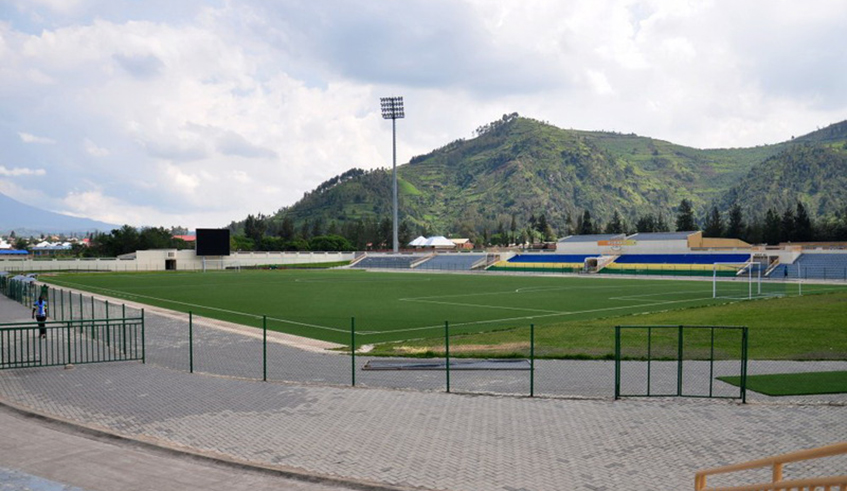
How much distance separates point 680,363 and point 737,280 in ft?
200

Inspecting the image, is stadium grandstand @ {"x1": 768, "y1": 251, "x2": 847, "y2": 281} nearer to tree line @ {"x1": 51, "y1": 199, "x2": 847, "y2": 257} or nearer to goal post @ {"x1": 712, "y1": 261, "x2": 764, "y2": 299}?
goal post @ {"x1": 712, "y1": 261, "x2": 764, "y2": 299}

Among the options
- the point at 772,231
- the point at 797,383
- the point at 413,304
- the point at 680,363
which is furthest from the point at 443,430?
the point at 772,231

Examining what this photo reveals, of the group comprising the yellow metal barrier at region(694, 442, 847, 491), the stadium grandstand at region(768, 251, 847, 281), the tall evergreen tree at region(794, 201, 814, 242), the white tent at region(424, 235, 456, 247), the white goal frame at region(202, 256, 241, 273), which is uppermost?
the tall evergreen tree at region(794, 201, 814, 242)

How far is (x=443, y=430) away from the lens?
39.8 feet

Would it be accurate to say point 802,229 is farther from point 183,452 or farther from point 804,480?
point 804,480

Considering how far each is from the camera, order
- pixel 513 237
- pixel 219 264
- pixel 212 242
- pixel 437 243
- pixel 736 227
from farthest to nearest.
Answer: pixel 513 237 → pixel 437 243 → pixel 736 227 → pixel 219 264 → pixel 212 242

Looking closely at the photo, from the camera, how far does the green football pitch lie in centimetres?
3200

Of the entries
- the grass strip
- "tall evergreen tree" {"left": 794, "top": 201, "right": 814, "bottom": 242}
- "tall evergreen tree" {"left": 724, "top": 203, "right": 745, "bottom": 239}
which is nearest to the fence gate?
the grass strip

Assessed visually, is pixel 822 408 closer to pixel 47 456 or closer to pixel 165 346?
pixel 47 456

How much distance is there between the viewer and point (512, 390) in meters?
15.9

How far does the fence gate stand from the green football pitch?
8185 millimetres

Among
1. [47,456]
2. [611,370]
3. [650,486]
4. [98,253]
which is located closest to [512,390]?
[611,370]

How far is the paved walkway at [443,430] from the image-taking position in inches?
394

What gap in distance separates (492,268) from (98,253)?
87769 mm
